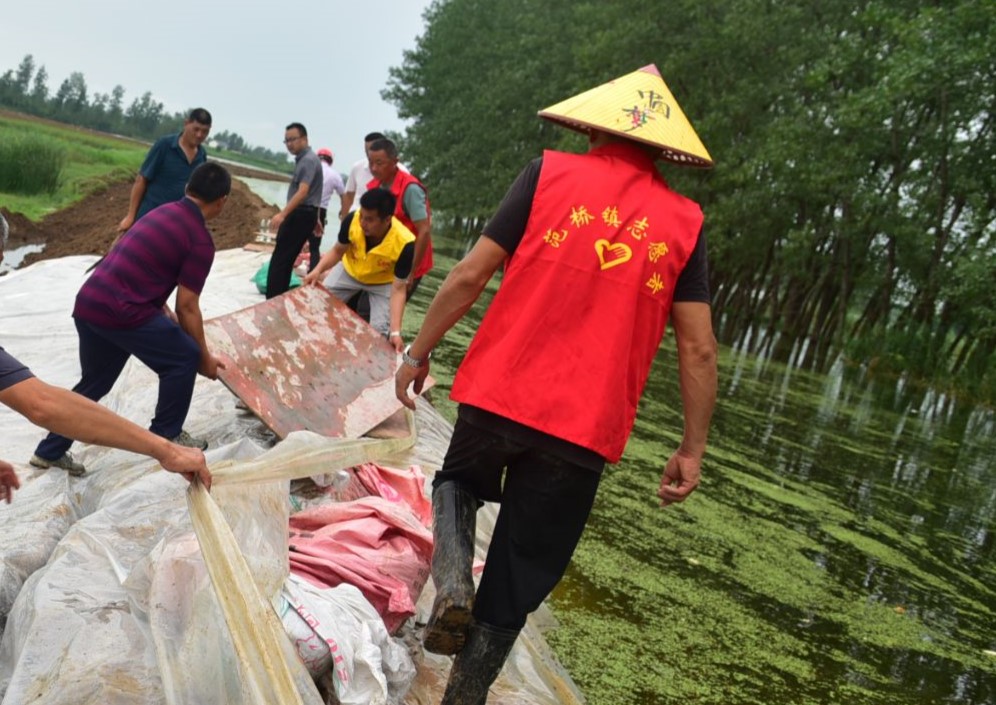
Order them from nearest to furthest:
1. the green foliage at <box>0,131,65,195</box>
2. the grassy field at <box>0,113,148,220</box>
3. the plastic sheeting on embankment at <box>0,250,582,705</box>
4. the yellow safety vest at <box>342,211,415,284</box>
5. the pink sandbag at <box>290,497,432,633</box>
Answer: the plastic sheeting on embankment at <box>0,250,582,705</box> → the pink sandbag at <box>290,497,432,633</box> → the yellow safety vest at <box>342,211,415,284</box> → the grassy field at <box>0,113,148,220</box> → the green foliage at <box>0,131,65,195</box>

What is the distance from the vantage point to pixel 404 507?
11.4ft

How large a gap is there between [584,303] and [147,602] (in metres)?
1.35

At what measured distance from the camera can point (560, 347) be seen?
2326mm

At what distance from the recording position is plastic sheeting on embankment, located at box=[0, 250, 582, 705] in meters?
2.16

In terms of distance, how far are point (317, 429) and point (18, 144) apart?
563 inches

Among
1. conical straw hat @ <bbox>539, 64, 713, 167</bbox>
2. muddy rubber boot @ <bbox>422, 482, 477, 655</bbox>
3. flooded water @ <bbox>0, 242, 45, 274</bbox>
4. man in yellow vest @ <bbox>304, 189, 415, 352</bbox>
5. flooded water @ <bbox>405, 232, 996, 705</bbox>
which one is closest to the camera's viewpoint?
muddy rubber boot @ <bbox>422, 482, 477, 655</bbox>

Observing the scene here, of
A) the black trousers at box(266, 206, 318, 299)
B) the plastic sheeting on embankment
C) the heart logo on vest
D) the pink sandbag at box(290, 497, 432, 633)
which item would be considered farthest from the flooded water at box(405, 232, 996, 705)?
the heart logo on vest

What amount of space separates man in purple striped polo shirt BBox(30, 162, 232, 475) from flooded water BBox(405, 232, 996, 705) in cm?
185

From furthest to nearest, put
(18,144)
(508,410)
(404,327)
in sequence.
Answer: (18,144)
(404,327)
(508,410)

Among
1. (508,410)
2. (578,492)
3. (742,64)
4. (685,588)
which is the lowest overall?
(685,588)

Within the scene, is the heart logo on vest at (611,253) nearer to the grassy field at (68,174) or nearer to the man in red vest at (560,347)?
the man in red vest at (560,347)

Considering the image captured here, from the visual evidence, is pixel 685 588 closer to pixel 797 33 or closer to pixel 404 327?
pixel 404 327

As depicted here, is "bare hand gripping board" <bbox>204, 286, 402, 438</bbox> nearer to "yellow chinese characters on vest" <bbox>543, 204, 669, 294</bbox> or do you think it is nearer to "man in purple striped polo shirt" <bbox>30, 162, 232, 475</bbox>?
"man in purple striped polo shirt" <bbox>30, 162, 232, 475</bbox>

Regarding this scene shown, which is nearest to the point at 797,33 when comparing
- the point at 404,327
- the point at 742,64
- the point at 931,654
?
the point at 742,64
